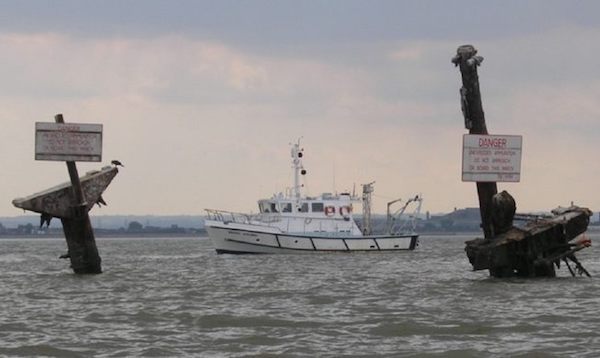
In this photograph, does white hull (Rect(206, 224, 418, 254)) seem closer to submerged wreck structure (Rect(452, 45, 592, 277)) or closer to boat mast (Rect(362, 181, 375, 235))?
boat mast (Rect(362, 181, 375, 235))

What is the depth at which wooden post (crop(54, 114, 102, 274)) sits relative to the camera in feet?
111

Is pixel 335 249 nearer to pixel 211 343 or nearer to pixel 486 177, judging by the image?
pixel 486 177

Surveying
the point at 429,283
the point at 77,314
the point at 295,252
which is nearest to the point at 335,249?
the point at 295,252

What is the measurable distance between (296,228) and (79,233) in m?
36.6

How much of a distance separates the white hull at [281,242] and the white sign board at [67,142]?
34.9 metres

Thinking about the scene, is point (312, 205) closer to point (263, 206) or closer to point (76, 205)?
point (263, 206)

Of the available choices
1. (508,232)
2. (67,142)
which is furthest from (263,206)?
(508,232)

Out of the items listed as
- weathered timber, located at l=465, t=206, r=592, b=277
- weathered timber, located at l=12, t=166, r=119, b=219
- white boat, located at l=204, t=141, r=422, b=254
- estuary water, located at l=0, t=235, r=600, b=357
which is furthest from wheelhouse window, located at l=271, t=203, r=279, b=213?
weathered timber, located at l=465, t=206, r=592, b=277

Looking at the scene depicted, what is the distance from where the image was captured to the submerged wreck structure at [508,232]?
30.5m

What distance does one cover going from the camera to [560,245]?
30891mm

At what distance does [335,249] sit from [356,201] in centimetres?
405

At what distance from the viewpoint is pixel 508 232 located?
101 ft

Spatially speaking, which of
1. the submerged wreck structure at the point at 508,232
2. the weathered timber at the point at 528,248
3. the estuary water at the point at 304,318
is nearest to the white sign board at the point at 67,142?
the estuary water at the point at 304,318

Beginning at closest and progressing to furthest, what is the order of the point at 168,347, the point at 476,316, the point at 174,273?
the point at 168,347 < the point at 476,316 < the point at 174,273
